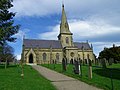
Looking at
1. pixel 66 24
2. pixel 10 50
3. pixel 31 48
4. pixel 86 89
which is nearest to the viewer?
pixel 86 89

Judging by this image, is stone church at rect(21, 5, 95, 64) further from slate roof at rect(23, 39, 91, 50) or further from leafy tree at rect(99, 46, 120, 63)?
leafy tree at rect(99, 46, 120, 63)

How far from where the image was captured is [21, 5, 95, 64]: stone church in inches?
2338

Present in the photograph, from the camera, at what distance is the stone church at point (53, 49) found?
59381mm

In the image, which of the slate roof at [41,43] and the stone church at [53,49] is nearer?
the stone church at [53,49]

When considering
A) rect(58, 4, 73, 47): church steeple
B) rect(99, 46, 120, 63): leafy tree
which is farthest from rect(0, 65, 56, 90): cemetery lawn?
rect(99, 46, 120, 63): leafy tree

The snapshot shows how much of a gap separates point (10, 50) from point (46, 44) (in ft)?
86.8

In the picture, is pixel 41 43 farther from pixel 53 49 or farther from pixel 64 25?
pixel 64 25

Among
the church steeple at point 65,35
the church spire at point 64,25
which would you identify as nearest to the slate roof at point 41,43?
the church steeple at point 65,35

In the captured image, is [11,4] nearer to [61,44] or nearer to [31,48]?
[31,48]

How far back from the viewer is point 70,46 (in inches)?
2509

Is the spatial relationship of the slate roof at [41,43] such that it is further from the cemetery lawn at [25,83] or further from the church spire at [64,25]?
the cemetery lawn at [25,83]

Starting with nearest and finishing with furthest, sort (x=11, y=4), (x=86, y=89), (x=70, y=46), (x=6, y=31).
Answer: (x=86, y=89)
(x=6, y=31)
(x=11, y=4)
(x=70, y=46)

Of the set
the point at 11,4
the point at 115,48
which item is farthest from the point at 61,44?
the point at 11,4

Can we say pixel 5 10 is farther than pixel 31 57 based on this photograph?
No
